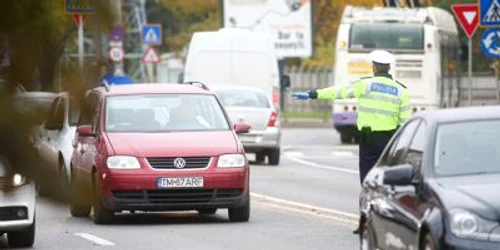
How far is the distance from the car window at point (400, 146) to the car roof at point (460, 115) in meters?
0.15

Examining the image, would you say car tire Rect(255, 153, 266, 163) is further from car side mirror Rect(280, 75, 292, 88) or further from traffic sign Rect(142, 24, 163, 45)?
traffic sign Rect(142, 24, 163, 45)

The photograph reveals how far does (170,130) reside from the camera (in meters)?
16.0

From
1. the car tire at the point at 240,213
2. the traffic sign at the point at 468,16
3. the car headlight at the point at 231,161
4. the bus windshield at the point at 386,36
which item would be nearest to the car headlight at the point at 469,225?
the car headlight at the point at 231,161

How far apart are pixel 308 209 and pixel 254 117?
1133cm

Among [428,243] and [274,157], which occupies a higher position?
[428,243]

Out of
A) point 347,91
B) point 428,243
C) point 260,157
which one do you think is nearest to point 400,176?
point 428,243

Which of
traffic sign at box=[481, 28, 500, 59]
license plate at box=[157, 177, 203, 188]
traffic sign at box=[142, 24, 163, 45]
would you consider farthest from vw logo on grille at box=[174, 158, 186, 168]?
traffic sign at box=[481, 28, 500, 59]

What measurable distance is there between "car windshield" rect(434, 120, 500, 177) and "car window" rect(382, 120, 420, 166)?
15.2 inches

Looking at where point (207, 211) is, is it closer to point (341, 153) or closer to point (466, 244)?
point (466, 244)

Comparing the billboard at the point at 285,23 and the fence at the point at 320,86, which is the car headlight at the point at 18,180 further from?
the billboard at the point at 285,23

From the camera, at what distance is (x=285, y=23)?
60625 millimetres

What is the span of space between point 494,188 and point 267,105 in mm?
21368

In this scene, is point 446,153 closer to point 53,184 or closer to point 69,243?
point 69,243

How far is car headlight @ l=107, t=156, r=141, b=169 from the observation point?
1526cm
